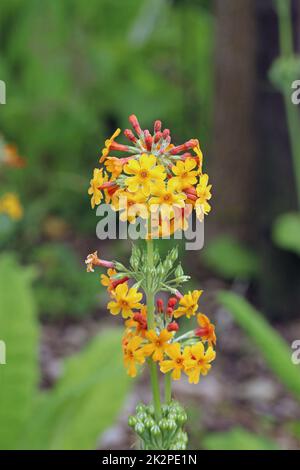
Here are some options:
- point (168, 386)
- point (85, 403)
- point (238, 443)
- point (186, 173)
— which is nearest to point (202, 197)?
point (186, 173)

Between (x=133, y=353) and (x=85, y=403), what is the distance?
1.53 m

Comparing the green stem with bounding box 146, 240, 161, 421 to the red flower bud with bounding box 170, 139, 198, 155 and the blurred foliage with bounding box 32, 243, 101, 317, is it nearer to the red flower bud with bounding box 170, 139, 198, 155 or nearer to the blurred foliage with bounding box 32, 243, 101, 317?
the red flower bud with bounding box 170, 139, 198, 155

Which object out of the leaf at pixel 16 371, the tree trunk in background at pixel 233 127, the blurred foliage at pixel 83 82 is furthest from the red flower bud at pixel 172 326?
the blurred foliage at pixel 83 82

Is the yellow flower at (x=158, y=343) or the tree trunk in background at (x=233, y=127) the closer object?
the yellow flower at (x=158, y=343)

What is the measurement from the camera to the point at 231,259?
4164mm

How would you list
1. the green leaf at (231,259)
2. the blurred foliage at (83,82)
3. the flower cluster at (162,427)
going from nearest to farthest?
the flower cluster at (162,427), the green leaf at (231,259), the blurred foliage at (83,82)

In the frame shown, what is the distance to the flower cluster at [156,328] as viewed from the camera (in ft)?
3.30

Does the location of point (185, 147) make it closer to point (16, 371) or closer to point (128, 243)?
point (16, 371)

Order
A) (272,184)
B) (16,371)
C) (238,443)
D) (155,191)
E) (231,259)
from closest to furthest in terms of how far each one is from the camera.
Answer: (155,191) < (238,443) < (16,371) < (272,184) < (231,259)

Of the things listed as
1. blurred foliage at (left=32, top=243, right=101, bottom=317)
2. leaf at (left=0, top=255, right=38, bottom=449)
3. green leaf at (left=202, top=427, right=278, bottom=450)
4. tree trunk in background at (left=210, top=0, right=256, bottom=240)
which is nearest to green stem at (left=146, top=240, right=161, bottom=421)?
green leaf at (left=202, top=427, right=278, bottom=450)

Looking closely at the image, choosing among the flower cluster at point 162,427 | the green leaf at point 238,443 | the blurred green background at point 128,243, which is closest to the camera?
the flower cluster at point 162,427

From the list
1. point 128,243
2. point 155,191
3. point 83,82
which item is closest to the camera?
point 155,191

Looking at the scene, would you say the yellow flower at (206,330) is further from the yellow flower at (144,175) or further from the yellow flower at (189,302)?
the yellow flower at (144,175)
